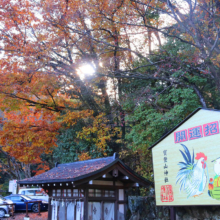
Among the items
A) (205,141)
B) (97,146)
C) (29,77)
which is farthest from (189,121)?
(29,77)

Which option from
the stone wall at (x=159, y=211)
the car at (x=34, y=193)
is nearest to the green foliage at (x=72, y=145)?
the car at (x=34, y=193)

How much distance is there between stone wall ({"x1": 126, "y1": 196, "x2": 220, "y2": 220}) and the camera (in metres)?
9.23

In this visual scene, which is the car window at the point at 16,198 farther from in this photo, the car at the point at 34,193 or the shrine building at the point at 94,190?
the shrine building at the point at 94,190

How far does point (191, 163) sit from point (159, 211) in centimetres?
515

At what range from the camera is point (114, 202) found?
10.3m

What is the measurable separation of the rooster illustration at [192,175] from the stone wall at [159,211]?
81.5 inches

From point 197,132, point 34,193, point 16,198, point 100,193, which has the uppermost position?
point 197,132

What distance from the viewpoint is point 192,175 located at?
26.0 ft

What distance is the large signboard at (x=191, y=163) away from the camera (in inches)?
289

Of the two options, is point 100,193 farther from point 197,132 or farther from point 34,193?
point 34,193

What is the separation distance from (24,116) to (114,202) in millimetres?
12333

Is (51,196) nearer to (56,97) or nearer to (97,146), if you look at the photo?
(97,146)

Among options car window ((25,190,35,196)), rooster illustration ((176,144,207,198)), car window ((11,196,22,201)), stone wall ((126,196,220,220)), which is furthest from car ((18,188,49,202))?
rooster illustration ((176,144,207,198))

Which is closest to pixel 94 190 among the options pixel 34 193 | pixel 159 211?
pixel 159 211
